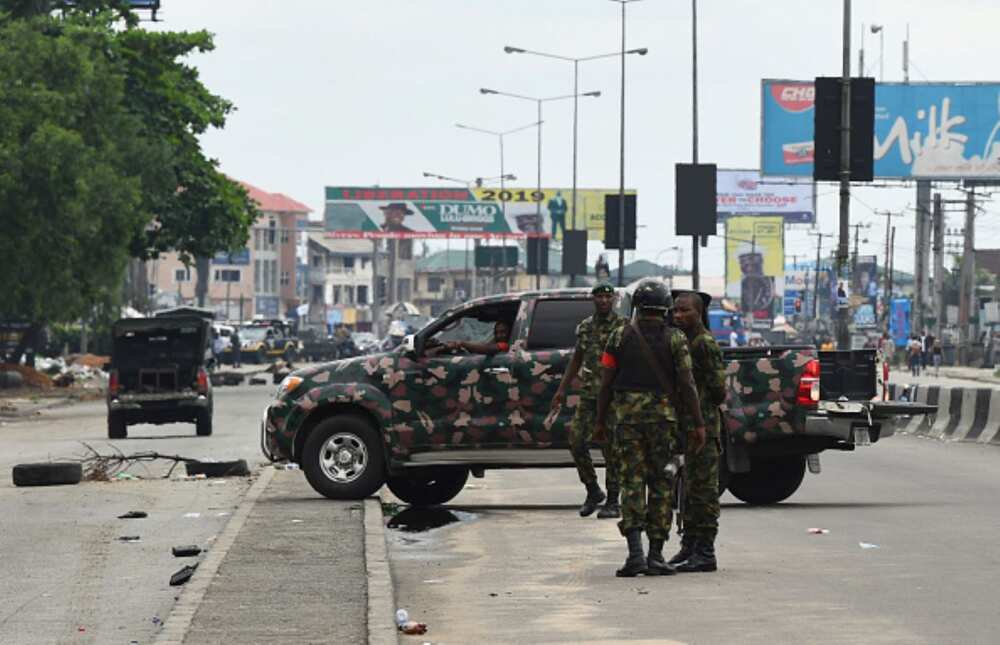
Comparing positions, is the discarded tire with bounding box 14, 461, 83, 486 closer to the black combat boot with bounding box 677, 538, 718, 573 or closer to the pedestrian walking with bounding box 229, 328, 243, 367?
the black combat boot with bounding box 677, 538, 718, 573

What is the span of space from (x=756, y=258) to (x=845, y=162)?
364 feet

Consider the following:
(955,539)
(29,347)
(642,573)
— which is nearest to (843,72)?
(955,539)

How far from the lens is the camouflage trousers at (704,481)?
1339cm

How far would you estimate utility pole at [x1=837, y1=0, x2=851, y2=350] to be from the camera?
35.7 meters

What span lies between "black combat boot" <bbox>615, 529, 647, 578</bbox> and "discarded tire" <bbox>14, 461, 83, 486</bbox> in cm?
1082

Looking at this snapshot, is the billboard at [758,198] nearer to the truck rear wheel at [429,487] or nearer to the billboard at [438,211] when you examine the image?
the billboard at [438,211]

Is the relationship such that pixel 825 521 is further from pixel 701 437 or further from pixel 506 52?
pixel 506 52

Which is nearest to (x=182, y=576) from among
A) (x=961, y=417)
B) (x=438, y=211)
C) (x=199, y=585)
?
(x=199, y=585)

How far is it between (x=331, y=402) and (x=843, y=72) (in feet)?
63.4

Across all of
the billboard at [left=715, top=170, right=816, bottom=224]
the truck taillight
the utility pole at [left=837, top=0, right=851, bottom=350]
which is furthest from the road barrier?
the billboard at [left=715, top=170, right=816, bottom=224]

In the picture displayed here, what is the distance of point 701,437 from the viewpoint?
13.1 meters

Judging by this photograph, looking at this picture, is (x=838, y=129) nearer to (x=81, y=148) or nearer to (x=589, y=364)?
(x=589, y=364)

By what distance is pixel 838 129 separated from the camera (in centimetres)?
3603

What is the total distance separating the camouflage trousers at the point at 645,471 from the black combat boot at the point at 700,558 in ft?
1.68
